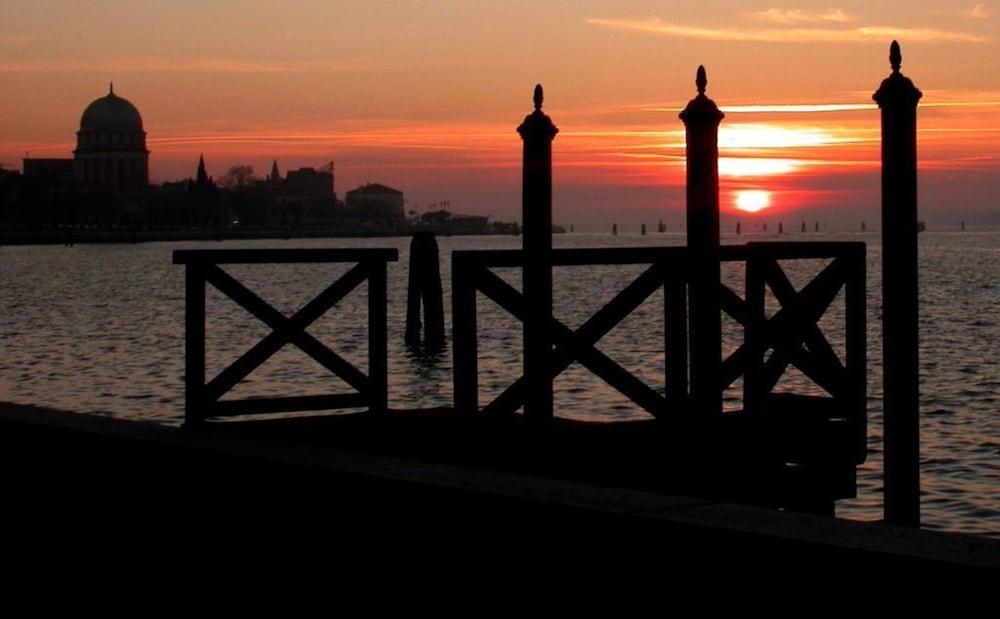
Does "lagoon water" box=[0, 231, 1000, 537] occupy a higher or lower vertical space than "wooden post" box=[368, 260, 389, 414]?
lower

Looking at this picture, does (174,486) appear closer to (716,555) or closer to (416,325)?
(716,555)

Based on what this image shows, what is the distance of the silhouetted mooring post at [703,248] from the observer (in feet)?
39.9

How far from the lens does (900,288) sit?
42.8 ft

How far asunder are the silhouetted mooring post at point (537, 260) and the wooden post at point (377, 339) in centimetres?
116

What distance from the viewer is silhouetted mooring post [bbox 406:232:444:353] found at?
1700 inches

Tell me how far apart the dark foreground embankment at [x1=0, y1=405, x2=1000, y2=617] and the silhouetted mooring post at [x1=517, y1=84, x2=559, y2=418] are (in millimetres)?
2990

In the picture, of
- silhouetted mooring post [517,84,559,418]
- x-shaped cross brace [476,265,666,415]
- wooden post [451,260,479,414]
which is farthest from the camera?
silhouetted mooring post [517,84,559,418]

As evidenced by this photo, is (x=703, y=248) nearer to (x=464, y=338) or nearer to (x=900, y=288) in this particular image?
(x=900, y=288)

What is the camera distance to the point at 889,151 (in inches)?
515

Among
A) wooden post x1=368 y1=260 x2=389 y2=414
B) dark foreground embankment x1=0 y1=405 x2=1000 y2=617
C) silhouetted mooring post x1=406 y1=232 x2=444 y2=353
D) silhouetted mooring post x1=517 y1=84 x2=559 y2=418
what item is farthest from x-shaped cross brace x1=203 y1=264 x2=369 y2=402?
silhouetted mooring post x1=406 y1=232 x2=444 y2=353

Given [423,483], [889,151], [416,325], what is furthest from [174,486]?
[416,325]

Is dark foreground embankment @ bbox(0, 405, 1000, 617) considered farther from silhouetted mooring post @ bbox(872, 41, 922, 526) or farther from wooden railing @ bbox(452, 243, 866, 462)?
silhouetted mooring post @ bbox(872, 41, 922, 526)

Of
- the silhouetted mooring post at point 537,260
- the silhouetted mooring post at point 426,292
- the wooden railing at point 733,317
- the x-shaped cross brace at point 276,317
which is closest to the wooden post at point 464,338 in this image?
the wooden railing at point 733,317

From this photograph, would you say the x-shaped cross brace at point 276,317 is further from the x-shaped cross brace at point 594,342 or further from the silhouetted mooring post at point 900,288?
the silhouetted mooring post at point 900,288
